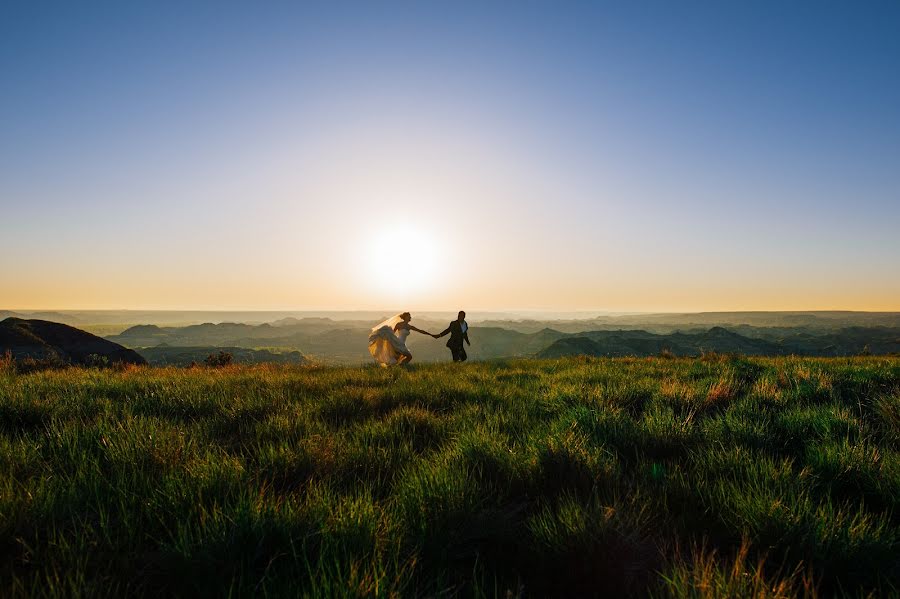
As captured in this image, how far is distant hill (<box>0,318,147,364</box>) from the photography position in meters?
23.0

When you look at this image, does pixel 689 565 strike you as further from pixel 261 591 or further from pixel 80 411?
pixel 80 411

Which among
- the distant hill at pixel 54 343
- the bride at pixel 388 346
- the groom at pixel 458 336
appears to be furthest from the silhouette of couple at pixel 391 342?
the distant hill at pixel 54 343

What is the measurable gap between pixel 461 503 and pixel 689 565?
119cm

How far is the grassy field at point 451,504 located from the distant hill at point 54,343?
24431 mm

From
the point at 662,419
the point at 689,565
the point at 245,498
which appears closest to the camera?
the point at 689,565

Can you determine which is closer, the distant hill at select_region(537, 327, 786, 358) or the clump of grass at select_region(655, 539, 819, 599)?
the clump of grass at select_region(655, 539, 819, 599)

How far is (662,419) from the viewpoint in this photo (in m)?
4.21

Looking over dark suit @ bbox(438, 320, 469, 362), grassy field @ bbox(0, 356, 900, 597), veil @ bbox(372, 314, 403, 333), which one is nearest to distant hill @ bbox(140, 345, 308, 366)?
veil @ bbox(372, 314, 403, 333)

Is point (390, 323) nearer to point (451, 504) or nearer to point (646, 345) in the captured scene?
point (451, 504)

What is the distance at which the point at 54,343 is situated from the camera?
26688 mm

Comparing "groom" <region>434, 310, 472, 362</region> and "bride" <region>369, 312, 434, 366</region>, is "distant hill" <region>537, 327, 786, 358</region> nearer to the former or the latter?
"groom" <region>434, 310, 472, 362</region>

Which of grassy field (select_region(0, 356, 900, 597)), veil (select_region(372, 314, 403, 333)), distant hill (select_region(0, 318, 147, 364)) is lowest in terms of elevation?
distant hill (select_region(0, 318, 147, 364))

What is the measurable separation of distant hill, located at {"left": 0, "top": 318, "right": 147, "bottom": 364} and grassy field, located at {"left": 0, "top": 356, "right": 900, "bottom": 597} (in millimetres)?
24431

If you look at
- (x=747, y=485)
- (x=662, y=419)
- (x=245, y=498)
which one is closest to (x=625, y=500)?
(x=747, y=485)
